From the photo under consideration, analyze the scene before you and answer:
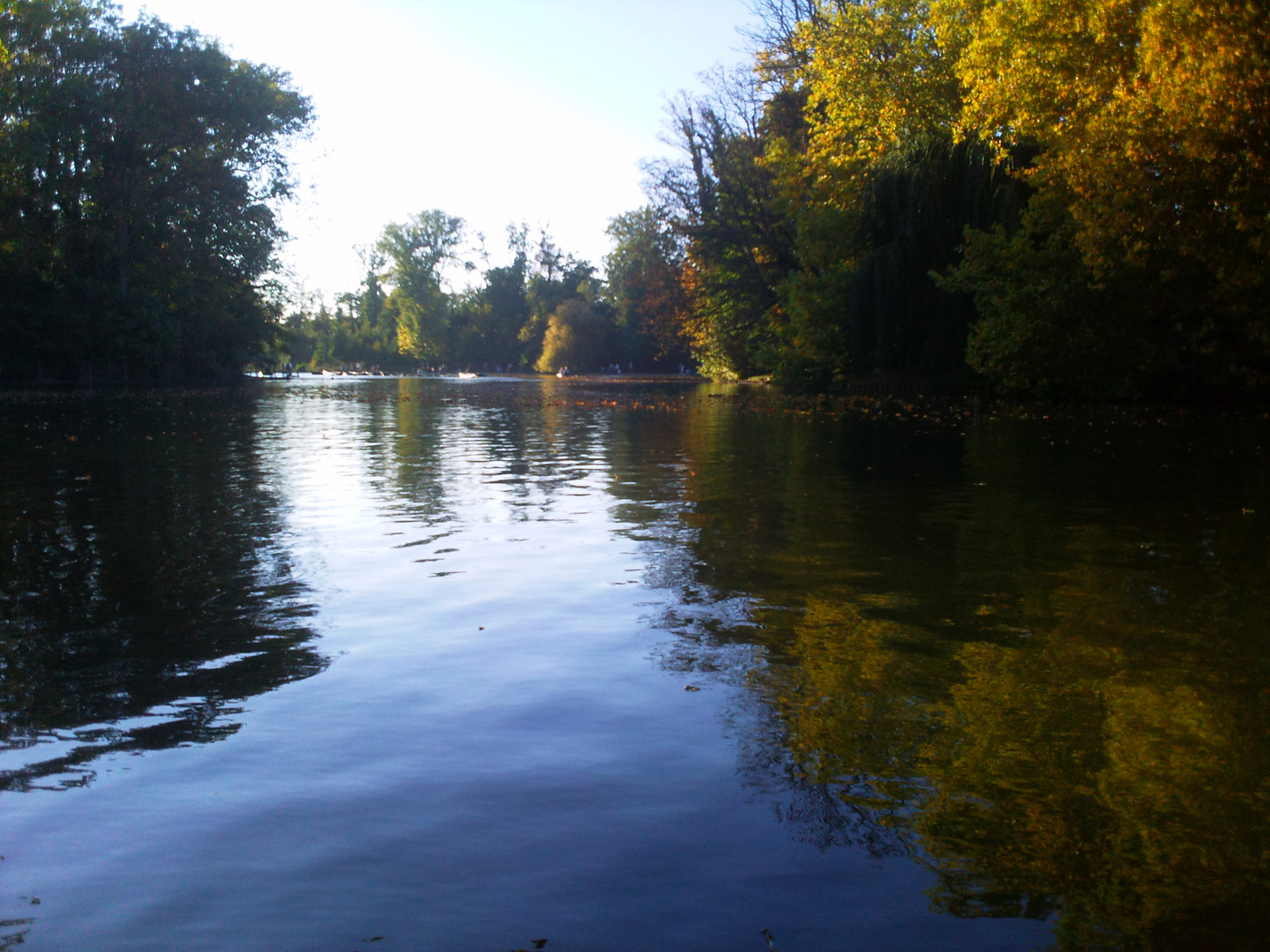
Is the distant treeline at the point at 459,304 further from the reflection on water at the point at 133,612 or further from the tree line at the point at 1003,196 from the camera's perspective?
the reflection on water at the point at 133,612

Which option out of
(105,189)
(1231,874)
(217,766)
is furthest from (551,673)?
(105,189)

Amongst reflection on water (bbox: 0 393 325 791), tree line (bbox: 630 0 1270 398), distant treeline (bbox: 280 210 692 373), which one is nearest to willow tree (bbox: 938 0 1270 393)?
tree line (bbox: 630 0 1270 398)

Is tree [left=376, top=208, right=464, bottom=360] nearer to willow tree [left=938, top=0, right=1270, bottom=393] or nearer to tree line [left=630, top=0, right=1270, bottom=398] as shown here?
tree line [left=630, top=0, right=1270, bottom=398]

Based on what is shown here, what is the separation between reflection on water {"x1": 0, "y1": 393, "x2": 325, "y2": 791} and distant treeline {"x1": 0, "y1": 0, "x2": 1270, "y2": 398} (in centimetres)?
1609

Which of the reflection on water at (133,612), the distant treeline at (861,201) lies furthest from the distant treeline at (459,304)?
the reflection on water at (133,612)

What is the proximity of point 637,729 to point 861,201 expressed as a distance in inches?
1407

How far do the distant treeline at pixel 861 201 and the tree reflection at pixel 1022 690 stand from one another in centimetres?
1188

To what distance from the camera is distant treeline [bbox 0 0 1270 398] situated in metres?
20.7

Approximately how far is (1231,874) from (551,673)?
2975 mm

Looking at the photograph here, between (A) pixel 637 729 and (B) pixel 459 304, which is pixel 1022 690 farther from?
(B) pixel 459 304

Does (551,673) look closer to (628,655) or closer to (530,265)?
(628,655)

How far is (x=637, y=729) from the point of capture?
14.4 ft

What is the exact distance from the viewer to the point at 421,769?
395cm

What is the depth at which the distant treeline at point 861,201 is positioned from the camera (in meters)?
20.7
